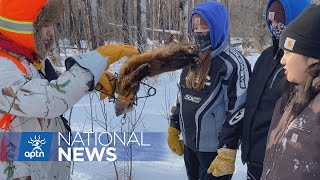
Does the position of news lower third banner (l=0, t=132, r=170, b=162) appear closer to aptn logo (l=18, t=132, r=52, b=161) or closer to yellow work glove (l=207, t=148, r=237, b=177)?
aptn logo (l=18, t=132, r=52, b=161)

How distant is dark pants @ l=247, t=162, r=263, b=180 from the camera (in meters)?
1.97

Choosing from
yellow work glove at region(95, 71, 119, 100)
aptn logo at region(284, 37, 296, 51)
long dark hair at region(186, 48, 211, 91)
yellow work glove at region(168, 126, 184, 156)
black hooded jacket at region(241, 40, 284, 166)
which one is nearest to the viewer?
aptn logo at region(284, 37, 296, 51)

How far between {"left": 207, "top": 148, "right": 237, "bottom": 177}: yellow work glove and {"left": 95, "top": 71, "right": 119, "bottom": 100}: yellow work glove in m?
0.71

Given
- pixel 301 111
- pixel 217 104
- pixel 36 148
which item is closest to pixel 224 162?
pixel 217 104

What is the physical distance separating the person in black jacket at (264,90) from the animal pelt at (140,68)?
47 centimetres

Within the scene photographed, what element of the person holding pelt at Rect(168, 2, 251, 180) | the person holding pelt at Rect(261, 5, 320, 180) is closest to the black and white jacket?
the person holding pelt at Rect(168, 2, 251, 180)

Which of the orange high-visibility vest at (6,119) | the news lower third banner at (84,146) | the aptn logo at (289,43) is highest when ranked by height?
the aptn logo at (289,43)

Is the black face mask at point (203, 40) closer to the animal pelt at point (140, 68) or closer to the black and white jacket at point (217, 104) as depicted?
the black and white jacket at point (217, 104)

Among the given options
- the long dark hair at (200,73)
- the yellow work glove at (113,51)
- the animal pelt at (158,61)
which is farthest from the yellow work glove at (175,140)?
the yellow work glove at (113,51)

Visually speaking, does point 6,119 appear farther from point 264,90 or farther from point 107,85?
point 264,90

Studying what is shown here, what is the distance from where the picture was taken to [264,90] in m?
1.88

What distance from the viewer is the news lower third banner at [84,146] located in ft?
5.42

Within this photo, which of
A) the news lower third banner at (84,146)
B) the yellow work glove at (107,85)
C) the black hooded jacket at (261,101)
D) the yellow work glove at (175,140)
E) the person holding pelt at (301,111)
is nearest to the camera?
the person holding pelt at (301,111)

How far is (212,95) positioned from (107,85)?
2.11 feet
